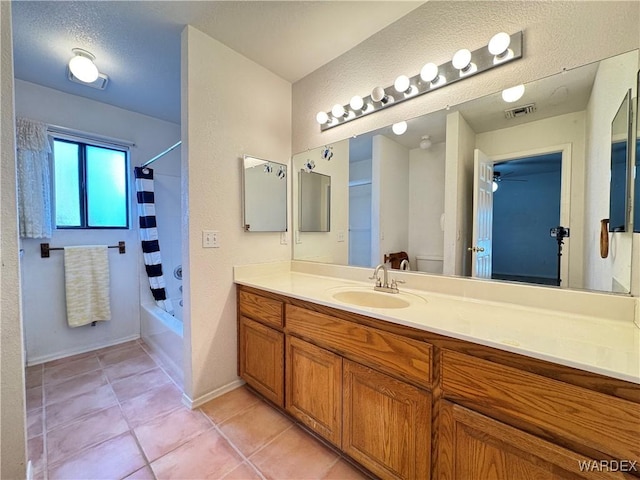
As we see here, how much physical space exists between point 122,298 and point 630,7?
405cm

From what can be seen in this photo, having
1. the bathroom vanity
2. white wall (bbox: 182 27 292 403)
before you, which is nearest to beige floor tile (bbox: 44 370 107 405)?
white wall (bbox: 182 27 292 403)

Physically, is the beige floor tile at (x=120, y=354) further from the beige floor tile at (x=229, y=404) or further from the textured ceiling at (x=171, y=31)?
the textured ceiling at (x=171, y=31)

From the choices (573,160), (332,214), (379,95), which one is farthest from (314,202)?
(573,160)

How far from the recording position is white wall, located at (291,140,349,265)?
78.0 inches

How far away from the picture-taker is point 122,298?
8.87ft

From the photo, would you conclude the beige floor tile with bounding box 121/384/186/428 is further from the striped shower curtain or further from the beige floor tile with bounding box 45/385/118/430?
the striped shower curtain

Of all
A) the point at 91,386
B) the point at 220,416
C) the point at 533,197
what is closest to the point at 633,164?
the point at 533,197

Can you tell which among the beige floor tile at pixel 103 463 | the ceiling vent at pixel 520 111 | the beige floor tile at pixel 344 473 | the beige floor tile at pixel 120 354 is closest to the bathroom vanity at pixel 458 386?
the beige floor tile at pixel 344 473

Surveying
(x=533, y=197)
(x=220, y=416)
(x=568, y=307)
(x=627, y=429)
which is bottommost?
(x=220, y=416)

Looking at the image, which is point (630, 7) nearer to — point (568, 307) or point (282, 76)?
point (568, 307)

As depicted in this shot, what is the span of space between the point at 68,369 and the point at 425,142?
11.0 feet

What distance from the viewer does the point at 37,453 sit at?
1341 mm

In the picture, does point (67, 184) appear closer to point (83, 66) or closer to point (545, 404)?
point (83, 66)

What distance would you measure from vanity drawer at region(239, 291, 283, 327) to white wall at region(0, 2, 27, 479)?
1.05 m
